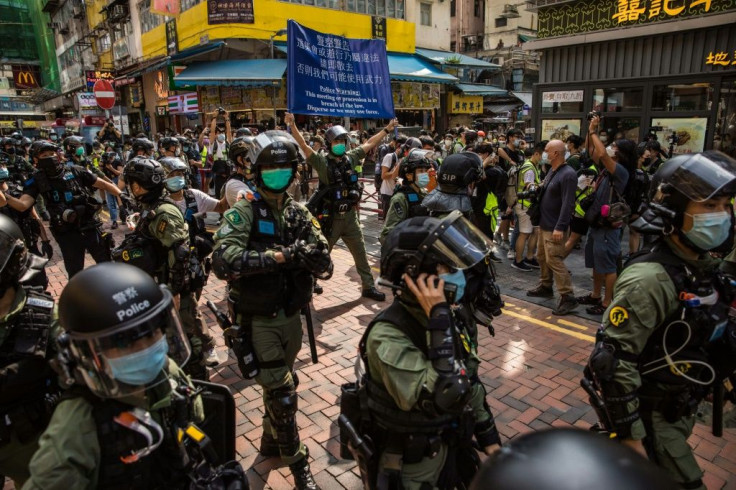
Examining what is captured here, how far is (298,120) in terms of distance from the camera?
24141mm

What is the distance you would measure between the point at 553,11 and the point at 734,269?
11076 millimetres

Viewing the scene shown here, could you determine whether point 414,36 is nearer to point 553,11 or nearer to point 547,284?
point 553,11

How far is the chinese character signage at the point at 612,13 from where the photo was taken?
9797 millimetres

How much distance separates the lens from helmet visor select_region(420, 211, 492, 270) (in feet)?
7.25

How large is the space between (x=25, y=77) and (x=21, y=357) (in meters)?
64.6

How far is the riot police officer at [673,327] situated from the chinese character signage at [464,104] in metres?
28.1

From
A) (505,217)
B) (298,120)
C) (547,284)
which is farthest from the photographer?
(298,120)

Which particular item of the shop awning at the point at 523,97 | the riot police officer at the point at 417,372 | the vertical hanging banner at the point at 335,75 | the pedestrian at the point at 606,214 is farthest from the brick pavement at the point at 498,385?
the shop awning at the point at 523,97

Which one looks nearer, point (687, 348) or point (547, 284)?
point (687, 348)

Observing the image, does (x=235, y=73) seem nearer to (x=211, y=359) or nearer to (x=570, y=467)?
(x=211, y=359)

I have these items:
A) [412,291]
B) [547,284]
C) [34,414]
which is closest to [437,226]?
[412,291]

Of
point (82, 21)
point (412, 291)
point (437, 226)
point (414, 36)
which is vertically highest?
point (82, 21)

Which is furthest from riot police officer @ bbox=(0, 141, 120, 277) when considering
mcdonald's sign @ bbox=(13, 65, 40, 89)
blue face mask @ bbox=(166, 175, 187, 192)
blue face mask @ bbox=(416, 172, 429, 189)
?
mcdonald's sign @ bbox=(13, 65, 40, 89)

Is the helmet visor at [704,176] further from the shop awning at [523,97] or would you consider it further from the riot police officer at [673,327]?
the shop awning at [523,97]
